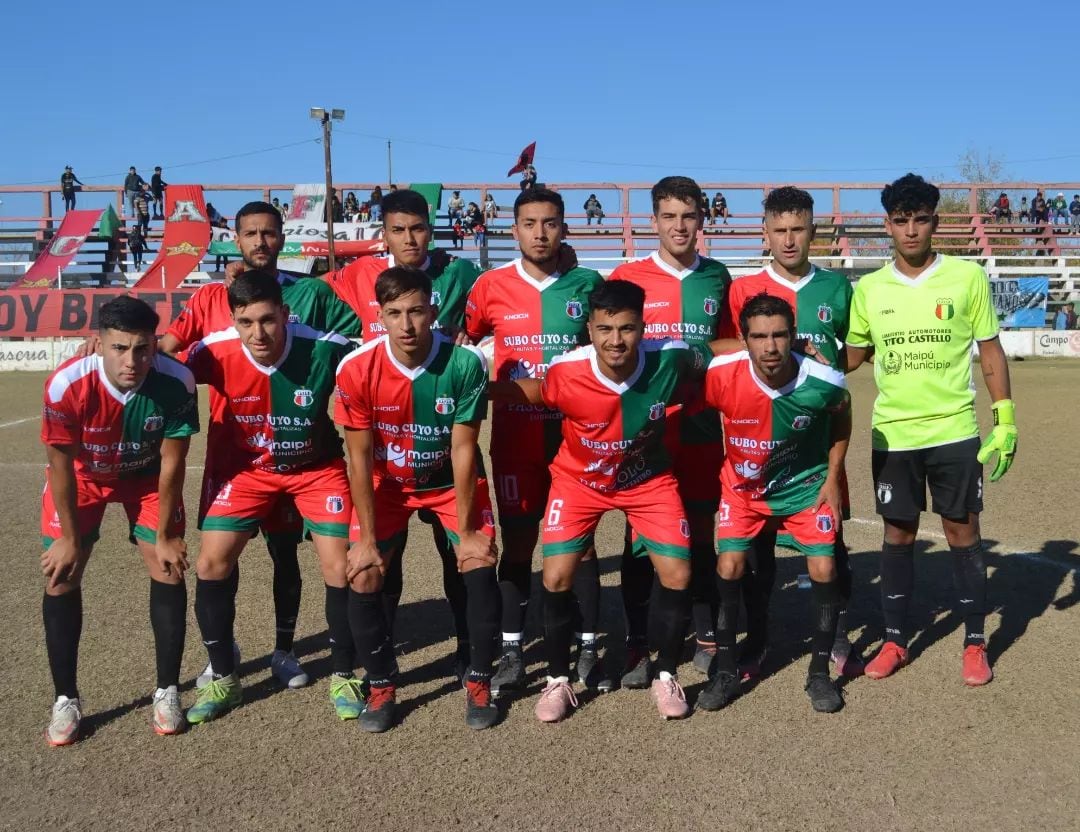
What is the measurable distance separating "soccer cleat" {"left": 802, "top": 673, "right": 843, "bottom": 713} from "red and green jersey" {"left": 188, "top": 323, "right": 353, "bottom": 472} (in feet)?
8.55

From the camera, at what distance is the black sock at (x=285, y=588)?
5215mm

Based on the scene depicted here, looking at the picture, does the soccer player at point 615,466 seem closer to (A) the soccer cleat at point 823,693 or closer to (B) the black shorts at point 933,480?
(A) the soccer cleat at point 823,693

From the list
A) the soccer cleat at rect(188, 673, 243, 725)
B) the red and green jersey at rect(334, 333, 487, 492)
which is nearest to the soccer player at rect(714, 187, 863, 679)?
the red and green jersey at rect(334, 333, 487, 492)

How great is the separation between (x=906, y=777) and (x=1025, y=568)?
3.54m

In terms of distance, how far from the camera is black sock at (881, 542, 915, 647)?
16.9ft

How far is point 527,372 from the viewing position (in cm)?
514

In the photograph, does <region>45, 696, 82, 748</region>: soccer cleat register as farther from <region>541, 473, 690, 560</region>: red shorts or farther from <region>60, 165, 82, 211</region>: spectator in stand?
<region>60, 165, 82, 211</region>: spectator in stand

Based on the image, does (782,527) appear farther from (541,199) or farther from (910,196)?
(541,199)

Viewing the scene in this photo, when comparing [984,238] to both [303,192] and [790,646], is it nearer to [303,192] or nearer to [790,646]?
[303,192]

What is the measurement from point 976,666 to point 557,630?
6.80 feet

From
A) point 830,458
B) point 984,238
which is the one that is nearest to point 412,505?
point 830,458

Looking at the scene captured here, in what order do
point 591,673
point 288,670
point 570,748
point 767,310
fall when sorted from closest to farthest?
point 570,748 < point 767,310 < point 591,673 < point 288,670

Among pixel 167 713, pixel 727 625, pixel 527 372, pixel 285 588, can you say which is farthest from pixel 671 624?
pixel 167 713

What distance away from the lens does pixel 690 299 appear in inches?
201
